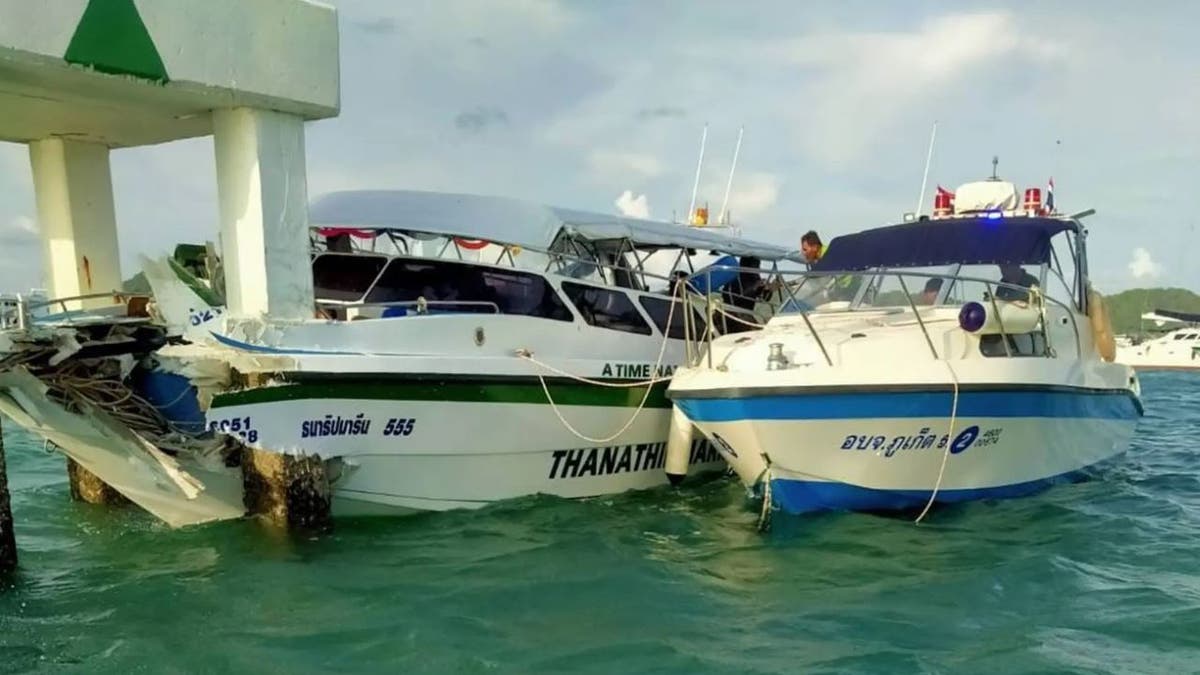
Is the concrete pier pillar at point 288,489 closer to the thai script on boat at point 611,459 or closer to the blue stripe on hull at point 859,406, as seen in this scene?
the thai script on boat at point 611,459

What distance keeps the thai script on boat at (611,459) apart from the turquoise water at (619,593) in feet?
1.08

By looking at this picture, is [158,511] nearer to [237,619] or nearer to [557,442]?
Answer: [237,619]

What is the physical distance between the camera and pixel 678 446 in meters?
8.66

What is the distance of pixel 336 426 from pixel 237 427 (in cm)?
68

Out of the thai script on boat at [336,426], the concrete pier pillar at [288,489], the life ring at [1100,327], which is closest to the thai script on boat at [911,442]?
the life ring at [1100,327]

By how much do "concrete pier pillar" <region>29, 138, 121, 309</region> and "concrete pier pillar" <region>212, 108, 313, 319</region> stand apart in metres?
2.25

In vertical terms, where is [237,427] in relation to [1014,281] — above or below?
below

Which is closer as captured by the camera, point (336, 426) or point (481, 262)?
point (336, 426)

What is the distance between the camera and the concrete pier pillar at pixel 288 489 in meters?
6.95

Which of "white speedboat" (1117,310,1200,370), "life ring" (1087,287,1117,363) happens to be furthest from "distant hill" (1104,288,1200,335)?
"life ring" (1087,287,1117,363)

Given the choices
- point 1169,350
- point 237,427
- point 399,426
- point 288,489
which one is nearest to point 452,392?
point 399,426

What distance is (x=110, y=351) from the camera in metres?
6.88

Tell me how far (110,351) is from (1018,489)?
737 centimetres

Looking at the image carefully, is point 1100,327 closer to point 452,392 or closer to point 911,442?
point 911,442
